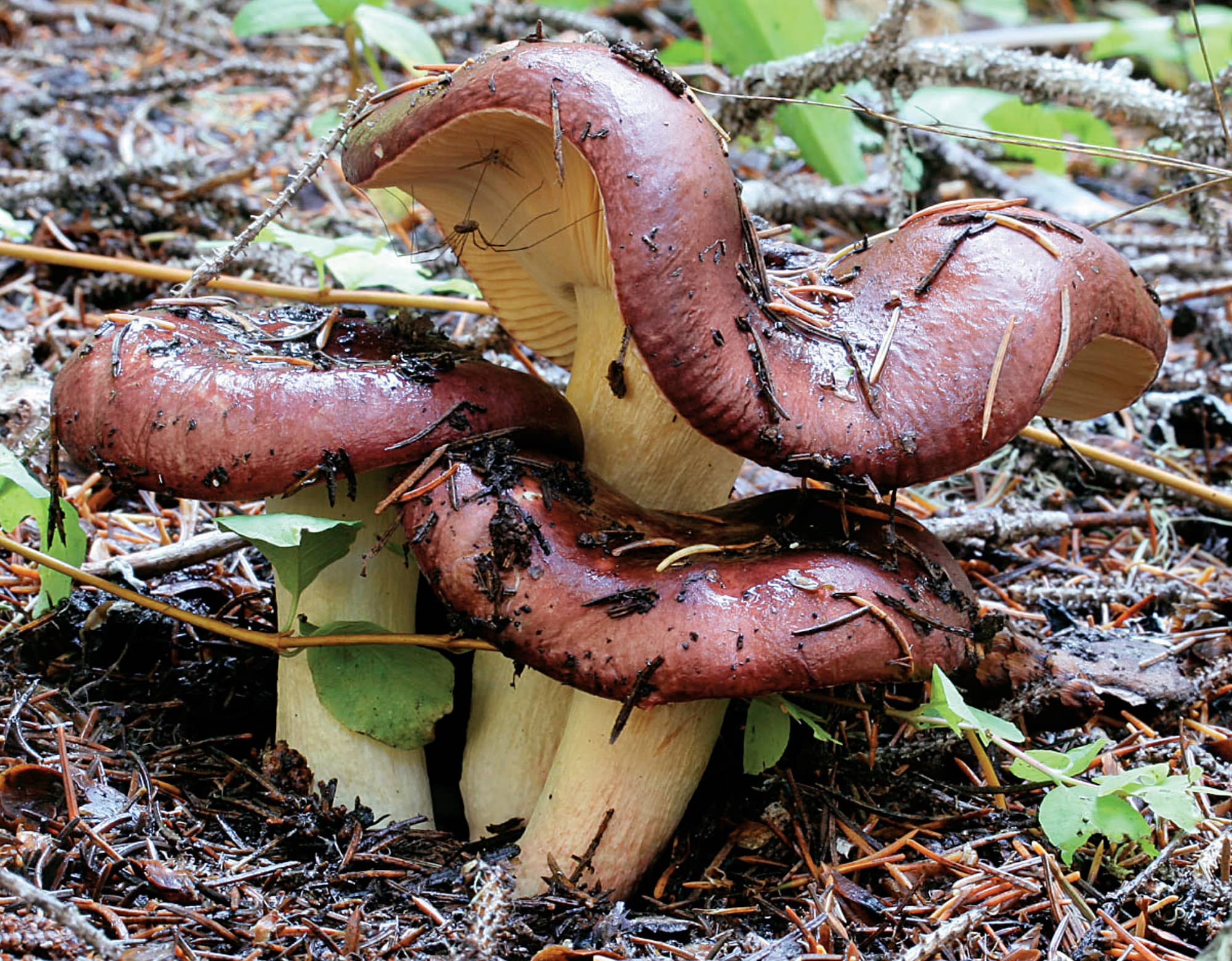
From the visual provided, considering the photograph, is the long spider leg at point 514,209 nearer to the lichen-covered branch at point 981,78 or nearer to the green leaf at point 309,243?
the green leaf at point 309,243

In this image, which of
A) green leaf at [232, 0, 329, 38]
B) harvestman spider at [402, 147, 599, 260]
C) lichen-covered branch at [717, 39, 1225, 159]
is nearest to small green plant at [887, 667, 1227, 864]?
harvestman spider at [402, 147, 599, 260]

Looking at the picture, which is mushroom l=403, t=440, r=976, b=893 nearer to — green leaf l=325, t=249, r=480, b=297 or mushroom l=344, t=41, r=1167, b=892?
mushroom l=344, t=41, r=1167, b=892

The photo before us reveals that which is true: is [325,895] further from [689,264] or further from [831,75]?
[831,75]

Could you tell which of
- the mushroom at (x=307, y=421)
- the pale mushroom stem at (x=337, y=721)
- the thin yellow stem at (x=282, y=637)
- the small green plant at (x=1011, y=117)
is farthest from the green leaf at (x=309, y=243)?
the small green plant at (x=1011, y=117)

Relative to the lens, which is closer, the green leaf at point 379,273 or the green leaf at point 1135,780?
the green leaf at point 1135,780

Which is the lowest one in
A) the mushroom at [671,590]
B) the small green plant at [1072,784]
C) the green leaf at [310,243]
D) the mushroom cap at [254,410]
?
the small green plant at [1072,784]

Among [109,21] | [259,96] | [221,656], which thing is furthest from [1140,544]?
[109,21]
